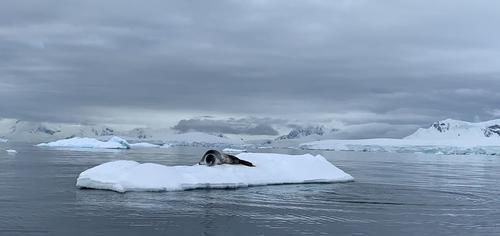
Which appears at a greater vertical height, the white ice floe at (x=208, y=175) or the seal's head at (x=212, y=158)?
the seal's head at (x=212, y=158)

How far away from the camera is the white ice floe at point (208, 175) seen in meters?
22.5

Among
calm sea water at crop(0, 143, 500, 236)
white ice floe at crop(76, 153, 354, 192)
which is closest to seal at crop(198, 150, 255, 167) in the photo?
white ice floe at crop(76, 153, 354, 192)

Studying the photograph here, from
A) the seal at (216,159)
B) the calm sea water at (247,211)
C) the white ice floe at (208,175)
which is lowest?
the calm sea water at (247,211)

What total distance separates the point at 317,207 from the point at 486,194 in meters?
10.3

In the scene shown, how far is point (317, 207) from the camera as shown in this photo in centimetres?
1945

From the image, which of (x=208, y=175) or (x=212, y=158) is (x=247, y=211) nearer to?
(x=208, y=175)

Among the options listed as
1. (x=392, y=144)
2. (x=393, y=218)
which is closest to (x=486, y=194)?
(x=393, y=218)

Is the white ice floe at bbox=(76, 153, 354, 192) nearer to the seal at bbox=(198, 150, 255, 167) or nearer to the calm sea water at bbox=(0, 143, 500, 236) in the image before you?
the seal at bbox=(198, 150, 255, 167)

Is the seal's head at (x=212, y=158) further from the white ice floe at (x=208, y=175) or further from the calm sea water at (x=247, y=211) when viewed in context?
the calm sea water at (x=247, y=211)

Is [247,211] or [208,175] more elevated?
[208,175]

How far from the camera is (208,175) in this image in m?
24.9

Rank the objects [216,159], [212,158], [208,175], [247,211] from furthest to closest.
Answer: [212,158], [216,159], [208,175], [247,211]

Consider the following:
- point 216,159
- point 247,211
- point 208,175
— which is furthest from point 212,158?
point 247,211

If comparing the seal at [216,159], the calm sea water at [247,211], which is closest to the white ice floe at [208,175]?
the seal at [216,159]
